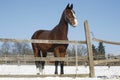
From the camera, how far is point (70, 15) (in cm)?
1006

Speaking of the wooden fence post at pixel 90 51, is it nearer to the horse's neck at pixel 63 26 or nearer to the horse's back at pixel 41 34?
the horse's neck at pixel 63 26

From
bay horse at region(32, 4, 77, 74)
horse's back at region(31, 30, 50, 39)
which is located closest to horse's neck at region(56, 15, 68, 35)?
bay horse at region(32, 4, 77, 74)

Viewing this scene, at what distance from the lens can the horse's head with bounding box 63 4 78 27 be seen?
992 centimetres

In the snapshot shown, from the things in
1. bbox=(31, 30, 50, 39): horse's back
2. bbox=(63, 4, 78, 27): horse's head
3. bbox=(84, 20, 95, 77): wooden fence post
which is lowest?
bbox=(84, 20, 95, 77): wooden fence post

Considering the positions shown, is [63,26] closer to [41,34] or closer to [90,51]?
[41,34]

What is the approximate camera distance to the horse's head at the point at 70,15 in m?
9.92

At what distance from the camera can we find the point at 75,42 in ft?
28.2

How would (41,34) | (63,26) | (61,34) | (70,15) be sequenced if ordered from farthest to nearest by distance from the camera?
(41,34) < (63,26) < (61,34) < (70,15)

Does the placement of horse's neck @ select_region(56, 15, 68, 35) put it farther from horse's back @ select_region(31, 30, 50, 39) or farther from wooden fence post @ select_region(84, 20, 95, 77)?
wooden fence post @ select_region(84, 20, 95, 77)

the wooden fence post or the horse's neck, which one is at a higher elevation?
the horse's neck

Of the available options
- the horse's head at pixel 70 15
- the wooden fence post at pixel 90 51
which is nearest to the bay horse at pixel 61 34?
the horse's head at pixel 70 15

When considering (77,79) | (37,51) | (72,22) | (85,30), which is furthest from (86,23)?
(37,51)

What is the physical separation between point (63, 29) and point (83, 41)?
6.27ft

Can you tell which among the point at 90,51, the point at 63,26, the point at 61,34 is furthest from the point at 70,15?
the point at 90,51
